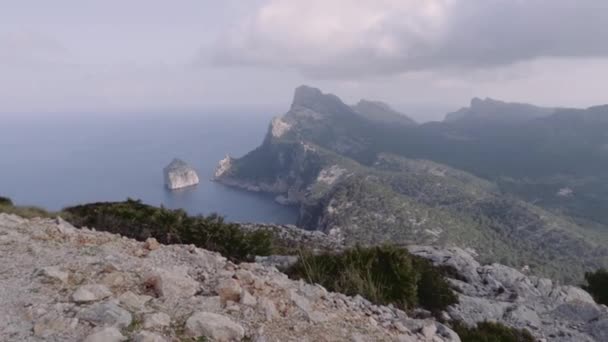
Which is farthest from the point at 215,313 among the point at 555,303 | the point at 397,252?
the point at 555,303

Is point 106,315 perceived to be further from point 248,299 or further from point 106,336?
point 248,299

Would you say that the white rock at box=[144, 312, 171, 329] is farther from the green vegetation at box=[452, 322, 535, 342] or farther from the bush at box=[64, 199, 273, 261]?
the bush at box=[64, 199, 273, 261]

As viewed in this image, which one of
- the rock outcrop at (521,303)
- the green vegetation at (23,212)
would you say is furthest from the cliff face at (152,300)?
the green vegetation at (23,212)

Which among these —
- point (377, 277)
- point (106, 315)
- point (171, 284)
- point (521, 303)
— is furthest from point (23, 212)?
point (521, 303)

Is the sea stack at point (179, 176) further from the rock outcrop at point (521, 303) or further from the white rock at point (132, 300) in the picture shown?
the white rock at point (132, 300)

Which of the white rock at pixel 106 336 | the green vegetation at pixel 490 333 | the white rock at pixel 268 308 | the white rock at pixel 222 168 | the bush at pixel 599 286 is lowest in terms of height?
the white rock at pixel 222 168

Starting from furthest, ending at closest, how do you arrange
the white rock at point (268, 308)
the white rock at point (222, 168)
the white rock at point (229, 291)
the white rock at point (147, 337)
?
1. the white rock at point (222, 168)
2. the white rock at point (229, 291)
3. the white rock at point (268, 308)
4. the white rock at point (147, 337)
